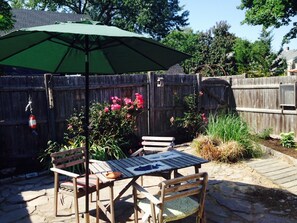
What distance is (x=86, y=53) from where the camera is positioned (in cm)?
285

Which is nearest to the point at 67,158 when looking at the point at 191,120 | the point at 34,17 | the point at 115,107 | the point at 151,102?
the point at 115,107

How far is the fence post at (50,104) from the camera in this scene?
20.3ft

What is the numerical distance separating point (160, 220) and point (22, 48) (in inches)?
85.9

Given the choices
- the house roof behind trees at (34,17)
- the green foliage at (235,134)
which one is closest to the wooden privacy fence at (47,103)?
the green foliage at (235,134)

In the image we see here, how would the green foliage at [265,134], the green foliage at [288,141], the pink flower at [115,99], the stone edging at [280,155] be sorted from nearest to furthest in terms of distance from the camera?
the stone edging at [280,155]
the pink flower at [115,99]
the green foliage at [288,141]
the green foliage at [265,134]

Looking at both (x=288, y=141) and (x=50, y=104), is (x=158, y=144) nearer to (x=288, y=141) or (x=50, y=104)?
(x=50, y=104)

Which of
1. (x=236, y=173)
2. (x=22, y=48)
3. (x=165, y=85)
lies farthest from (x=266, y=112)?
(x=22, y=48)

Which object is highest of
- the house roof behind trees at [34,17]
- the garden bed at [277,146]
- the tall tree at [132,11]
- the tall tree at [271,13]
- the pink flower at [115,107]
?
the tall tree at [132,11]

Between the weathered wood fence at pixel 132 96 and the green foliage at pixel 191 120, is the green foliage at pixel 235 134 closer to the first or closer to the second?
the green foliage at pixel 191 120

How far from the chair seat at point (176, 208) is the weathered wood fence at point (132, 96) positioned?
12.7 ft

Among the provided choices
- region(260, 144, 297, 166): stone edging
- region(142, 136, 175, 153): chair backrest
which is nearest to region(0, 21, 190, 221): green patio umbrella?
region(142, 136, 175, 153): chair backrest

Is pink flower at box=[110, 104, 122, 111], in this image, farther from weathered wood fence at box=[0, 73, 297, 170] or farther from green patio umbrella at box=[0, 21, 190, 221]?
green patio umbrella at box=[0, 21, 190, 221]

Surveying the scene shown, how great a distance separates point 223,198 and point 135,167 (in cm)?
157

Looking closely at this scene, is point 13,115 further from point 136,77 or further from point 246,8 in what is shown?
point 246,8
